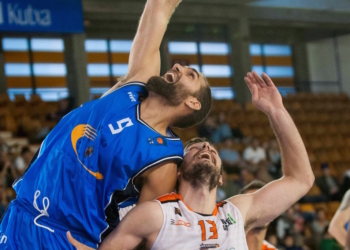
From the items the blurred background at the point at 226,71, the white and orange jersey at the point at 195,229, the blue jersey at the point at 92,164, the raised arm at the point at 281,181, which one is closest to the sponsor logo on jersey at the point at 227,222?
the white and orange jersey at the point at 195,229

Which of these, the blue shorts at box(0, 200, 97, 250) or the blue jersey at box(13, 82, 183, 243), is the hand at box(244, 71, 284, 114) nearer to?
the blue jersey at box(13, 82, 183, 243)

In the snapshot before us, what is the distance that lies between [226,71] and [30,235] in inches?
678

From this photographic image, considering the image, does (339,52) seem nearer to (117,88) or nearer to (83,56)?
(83,56)

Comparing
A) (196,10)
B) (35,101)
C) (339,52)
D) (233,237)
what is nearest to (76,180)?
(233,237)

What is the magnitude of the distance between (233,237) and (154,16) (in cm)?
131

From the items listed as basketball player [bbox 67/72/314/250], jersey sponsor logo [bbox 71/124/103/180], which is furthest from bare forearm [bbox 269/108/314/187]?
jersey sponsor logo [bbox 71/124/103/180]

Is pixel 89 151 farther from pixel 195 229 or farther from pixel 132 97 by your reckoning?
pixel 195 229

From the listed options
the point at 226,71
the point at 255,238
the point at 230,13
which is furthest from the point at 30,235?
the point at 226,71

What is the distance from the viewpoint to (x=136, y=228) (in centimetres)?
302

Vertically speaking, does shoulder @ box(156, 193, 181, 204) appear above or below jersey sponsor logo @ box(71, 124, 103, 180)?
below

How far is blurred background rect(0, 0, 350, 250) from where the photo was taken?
11719mm

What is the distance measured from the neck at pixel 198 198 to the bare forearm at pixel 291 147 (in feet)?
1.74

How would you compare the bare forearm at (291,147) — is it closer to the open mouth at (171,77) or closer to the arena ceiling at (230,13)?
the open mouth at (171,77)

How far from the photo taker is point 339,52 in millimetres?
21125
